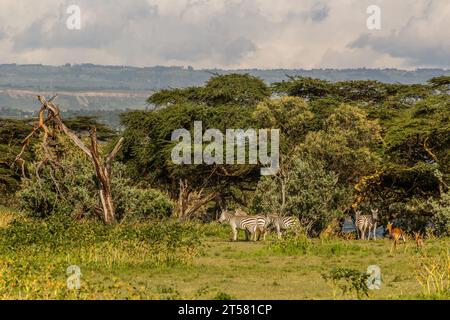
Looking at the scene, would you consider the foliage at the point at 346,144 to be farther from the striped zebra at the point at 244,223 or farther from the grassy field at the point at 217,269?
the grassy field at the point at 217,269

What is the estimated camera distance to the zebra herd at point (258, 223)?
27656 millimetres

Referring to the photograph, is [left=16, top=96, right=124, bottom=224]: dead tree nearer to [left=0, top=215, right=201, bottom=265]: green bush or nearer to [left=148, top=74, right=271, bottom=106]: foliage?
[left=0, top=215, right=201, bottom=265]: green bush

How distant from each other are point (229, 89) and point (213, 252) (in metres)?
24.3

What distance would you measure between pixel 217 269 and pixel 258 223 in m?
7.30

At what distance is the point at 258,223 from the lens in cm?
2766

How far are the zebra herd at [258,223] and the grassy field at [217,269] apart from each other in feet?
2.37

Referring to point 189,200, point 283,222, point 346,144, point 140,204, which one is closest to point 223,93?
point 189,200

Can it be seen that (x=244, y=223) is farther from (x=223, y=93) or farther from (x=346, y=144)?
(x=223, y=93)

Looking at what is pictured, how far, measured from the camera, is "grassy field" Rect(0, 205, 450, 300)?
1508 cm

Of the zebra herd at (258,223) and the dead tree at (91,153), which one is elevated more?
the dead tree at (91,153)

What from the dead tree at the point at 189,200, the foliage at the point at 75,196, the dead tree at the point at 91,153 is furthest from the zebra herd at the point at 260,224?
the dead tree at the point at 189,200

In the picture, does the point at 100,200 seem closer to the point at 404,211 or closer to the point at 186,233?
the point at 186,233
